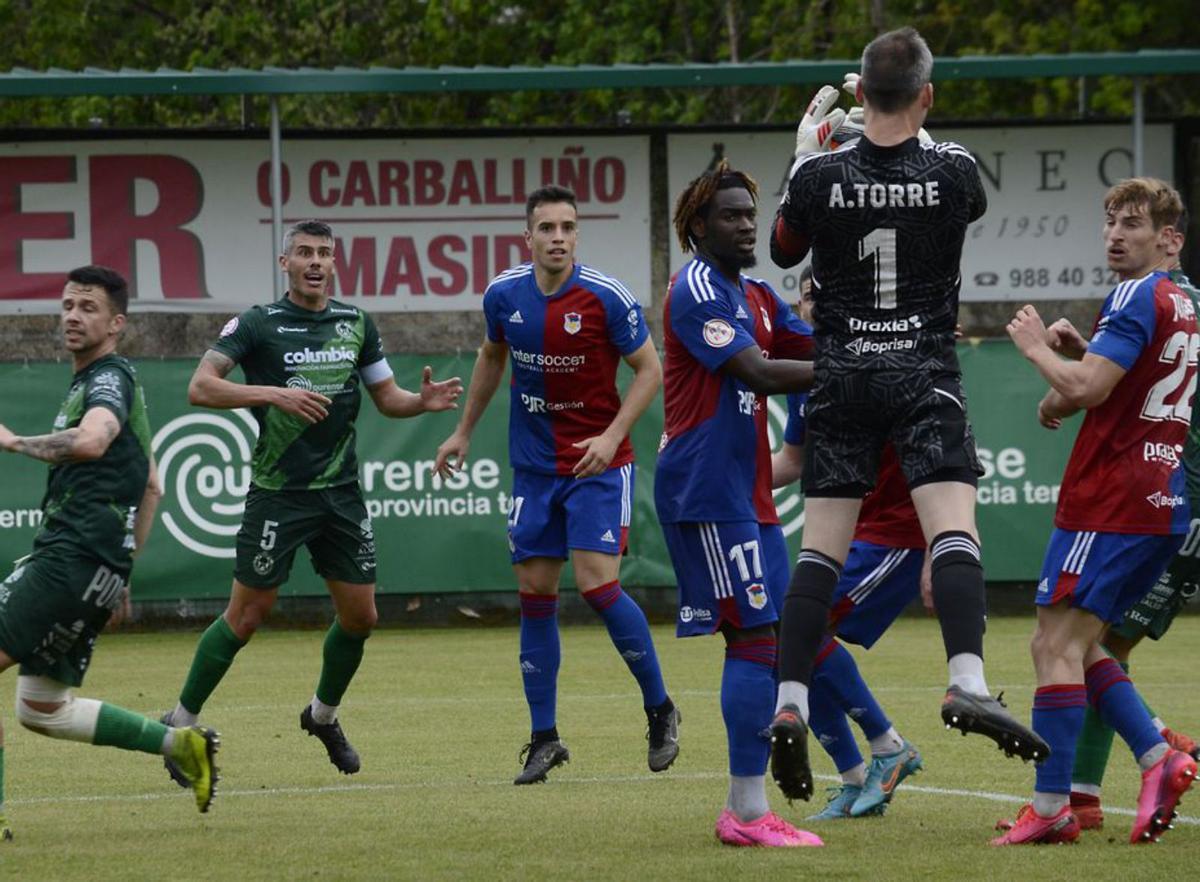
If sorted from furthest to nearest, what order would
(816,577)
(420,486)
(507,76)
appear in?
(507,76) → (420,486) → (816,577)

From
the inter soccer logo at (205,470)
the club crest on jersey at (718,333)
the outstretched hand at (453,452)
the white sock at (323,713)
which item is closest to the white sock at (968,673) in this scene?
the club crest on jersey at (718,333)

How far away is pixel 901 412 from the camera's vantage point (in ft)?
20.9

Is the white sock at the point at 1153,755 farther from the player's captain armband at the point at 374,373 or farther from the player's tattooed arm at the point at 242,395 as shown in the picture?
the player's captain armband at the point at 374,373

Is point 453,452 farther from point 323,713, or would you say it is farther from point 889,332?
point 889,332

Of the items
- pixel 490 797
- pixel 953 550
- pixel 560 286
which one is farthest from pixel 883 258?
pixel 560 286

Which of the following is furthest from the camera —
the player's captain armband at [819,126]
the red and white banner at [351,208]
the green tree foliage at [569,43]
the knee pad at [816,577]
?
the green tree foliage at [569,43]

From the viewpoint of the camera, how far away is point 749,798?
6988mm

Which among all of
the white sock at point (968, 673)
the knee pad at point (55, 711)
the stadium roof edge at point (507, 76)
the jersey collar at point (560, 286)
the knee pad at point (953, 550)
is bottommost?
the knee pad at point (55, 711)

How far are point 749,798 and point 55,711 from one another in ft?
8.17

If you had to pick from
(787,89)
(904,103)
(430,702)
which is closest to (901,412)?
(904,103)

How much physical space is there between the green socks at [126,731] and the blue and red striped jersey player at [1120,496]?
9.86 feet

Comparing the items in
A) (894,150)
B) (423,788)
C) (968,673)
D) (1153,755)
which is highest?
(894,150)

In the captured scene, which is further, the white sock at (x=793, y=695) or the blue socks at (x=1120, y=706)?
the blue socks at (x=1120, y=706)

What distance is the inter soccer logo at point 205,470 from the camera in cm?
1622
